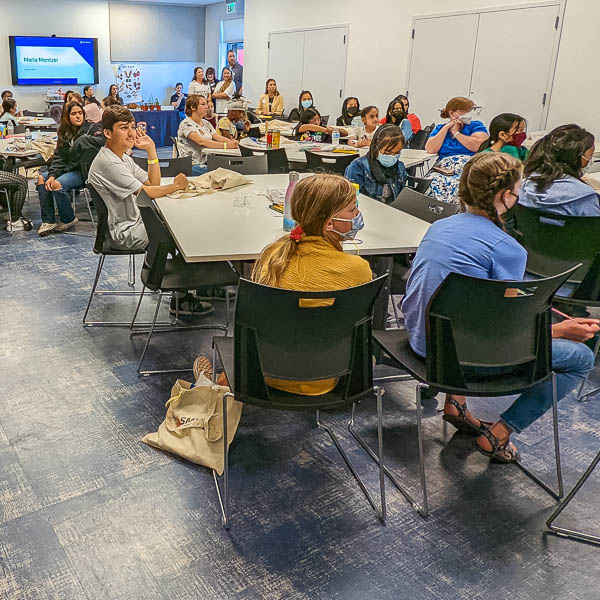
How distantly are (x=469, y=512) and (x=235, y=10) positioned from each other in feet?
42.8

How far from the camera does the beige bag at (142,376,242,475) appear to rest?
2.43 meters

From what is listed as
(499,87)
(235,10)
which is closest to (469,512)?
(499,87)

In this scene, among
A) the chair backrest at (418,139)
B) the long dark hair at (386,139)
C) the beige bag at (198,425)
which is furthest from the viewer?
the chair backrest at (418,139)

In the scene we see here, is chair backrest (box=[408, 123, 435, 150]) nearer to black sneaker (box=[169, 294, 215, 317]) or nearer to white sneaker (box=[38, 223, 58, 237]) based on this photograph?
white sneaker (box=[38, 223, 58, 237])

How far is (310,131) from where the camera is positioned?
6.87 m

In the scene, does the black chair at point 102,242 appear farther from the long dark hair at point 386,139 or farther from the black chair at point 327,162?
the black chair at point 327,162

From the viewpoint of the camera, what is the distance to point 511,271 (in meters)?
2.14

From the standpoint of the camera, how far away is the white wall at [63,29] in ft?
41.9

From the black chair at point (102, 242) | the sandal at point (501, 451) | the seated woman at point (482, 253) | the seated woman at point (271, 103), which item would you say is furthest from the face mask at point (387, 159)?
the seated woman at point (271, 103)

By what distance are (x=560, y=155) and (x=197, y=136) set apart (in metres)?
3.44

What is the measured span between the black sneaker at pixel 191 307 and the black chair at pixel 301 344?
1.86m

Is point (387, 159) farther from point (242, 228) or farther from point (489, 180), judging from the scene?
point (489, 180)

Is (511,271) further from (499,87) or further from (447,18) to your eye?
(447,18)

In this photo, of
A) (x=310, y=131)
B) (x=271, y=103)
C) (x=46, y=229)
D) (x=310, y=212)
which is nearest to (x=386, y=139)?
(x=310, y=212)
